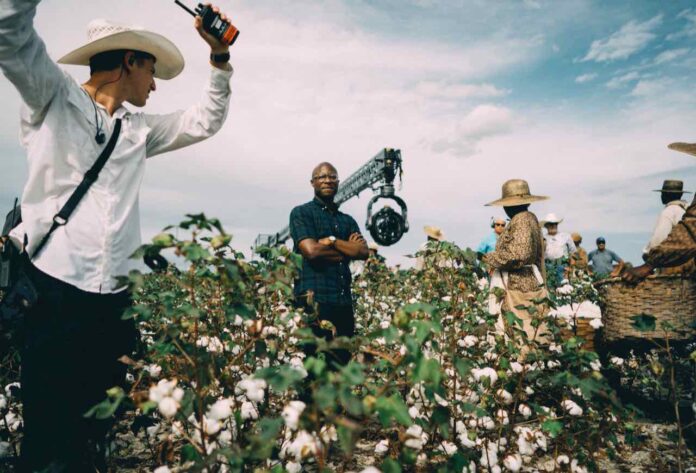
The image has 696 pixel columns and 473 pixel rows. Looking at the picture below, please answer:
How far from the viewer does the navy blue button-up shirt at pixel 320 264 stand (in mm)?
3338

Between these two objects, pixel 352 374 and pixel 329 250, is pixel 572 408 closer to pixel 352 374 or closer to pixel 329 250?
pixel 329 250

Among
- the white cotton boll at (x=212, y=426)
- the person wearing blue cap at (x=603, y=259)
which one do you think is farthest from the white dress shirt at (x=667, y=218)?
the person wearing blue cap at (x=603, y=259)

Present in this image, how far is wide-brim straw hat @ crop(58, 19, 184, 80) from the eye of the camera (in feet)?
6.26

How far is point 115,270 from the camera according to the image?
183 cm

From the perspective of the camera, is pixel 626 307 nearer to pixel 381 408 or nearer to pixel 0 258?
pixel 381 408

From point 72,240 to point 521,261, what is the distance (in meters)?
3.25

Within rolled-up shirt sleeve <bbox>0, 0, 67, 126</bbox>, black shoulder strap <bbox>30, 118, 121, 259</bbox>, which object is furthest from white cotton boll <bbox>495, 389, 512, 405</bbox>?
rolled-up shirt sleeve <bbox>0, 0, 67, 126</bbox>

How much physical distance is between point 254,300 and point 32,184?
0.94m

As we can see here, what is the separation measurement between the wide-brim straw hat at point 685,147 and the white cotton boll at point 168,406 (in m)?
3.23

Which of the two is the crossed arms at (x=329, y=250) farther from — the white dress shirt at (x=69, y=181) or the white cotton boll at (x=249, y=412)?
the white dress shirt at (x=69, y=181)

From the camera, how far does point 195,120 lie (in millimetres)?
2248

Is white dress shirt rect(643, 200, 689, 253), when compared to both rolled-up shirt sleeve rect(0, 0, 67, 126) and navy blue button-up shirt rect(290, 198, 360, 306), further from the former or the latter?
rolled-up shirt sleeve rect(0, 0, 67, 126)

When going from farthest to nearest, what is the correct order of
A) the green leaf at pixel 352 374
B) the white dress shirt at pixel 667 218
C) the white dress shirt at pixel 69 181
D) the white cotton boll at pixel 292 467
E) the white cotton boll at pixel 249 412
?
the white dress shirt at pixel 667 218 → the white cotton boll at pixel 249 412 → the white cotton boll at pixel 292 467 → the white dress shirt at pixel 69 181 → the green leaf at pixel 352 374

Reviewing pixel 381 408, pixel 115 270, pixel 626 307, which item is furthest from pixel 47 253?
pixel 626 307
